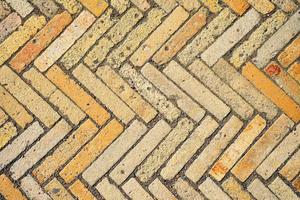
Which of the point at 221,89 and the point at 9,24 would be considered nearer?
the point at 221,89

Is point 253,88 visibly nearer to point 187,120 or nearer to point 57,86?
point 187,120

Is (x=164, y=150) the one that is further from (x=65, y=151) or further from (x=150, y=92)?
(x=65, y=151)

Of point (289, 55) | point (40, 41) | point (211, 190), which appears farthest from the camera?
point (40, 41)

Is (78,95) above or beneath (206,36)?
above

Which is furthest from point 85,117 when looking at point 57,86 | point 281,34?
point 281,34

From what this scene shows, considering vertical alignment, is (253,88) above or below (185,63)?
below

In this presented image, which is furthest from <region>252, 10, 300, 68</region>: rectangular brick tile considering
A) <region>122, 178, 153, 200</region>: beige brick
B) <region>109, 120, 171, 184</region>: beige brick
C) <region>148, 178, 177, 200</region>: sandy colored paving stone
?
<region>122, 178, 153, 200</region>: beige brick

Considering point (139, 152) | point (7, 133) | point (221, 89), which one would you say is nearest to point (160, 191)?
point (139, 152)
